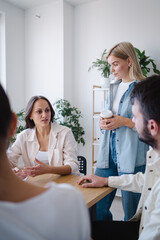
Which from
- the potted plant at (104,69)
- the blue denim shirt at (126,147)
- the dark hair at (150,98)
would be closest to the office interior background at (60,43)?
the potted plant at (104,69)

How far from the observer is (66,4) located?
367 cm

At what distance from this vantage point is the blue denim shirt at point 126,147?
1.68m

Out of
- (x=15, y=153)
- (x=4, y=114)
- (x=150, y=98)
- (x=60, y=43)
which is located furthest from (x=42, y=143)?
(x=60, y=43)

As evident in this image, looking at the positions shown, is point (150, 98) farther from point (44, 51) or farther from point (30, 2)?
point (30, 2)

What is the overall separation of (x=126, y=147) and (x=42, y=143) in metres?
0.73

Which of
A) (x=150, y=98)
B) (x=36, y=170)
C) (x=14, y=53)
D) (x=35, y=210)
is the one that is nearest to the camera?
(x=35, y=210)

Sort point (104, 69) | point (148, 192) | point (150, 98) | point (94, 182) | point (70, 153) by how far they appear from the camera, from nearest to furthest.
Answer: point (150, 98), point (148, 192), point (94, 182), point (70, 153), point (104, 69)

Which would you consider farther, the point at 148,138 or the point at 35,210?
the point at 148,138

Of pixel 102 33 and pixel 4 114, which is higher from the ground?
pixel 102 33

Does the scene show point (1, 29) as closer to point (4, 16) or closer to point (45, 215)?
point (4, 16)

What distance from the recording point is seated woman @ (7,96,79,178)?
6.26 feet

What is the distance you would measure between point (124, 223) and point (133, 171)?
48cm

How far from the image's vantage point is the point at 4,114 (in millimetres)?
546

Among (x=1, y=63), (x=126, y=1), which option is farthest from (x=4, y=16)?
(x=126, y=1)
